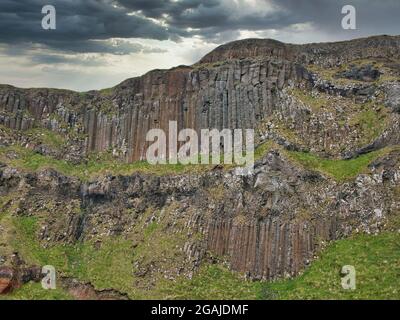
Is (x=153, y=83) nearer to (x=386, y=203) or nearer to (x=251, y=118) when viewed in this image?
(x=251, y=118)

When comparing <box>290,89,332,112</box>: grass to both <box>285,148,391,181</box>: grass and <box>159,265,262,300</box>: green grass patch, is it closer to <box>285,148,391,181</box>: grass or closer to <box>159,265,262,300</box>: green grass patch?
<box>285,148,391,181</box>: grass

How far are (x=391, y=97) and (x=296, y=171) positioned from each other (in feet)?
60.7

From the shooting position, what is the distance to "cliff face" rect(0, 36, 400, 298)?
7588cm

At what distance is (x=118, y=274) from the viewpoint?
78.7 meters

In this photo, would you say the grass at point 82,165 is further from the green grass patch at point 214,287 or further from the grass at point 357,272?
the grass at point 357,272

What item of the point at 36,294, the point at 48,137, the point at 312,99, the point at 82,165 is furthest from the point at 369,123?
the point at 48,137

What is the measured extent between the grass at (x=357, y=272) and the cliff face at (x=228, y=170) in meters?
1.76

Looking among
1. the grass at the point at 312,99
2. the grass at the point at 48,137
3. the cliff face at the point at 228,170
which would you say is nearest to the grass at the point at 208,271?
the cliff face at the point at 228,170

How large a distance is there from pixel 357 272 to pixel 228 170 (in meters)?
22.8

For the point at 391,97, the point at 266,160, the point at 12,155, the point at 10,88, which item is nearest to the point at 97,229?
the point at 12,155

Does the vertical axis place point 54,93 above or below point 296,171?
above

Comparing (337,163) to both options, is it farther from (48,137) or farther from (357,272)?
(48,137)

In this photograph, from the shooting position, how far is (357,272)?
223ft

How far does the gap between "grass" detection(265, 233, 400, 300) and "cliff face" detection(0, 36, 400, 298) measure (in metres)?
1.76
